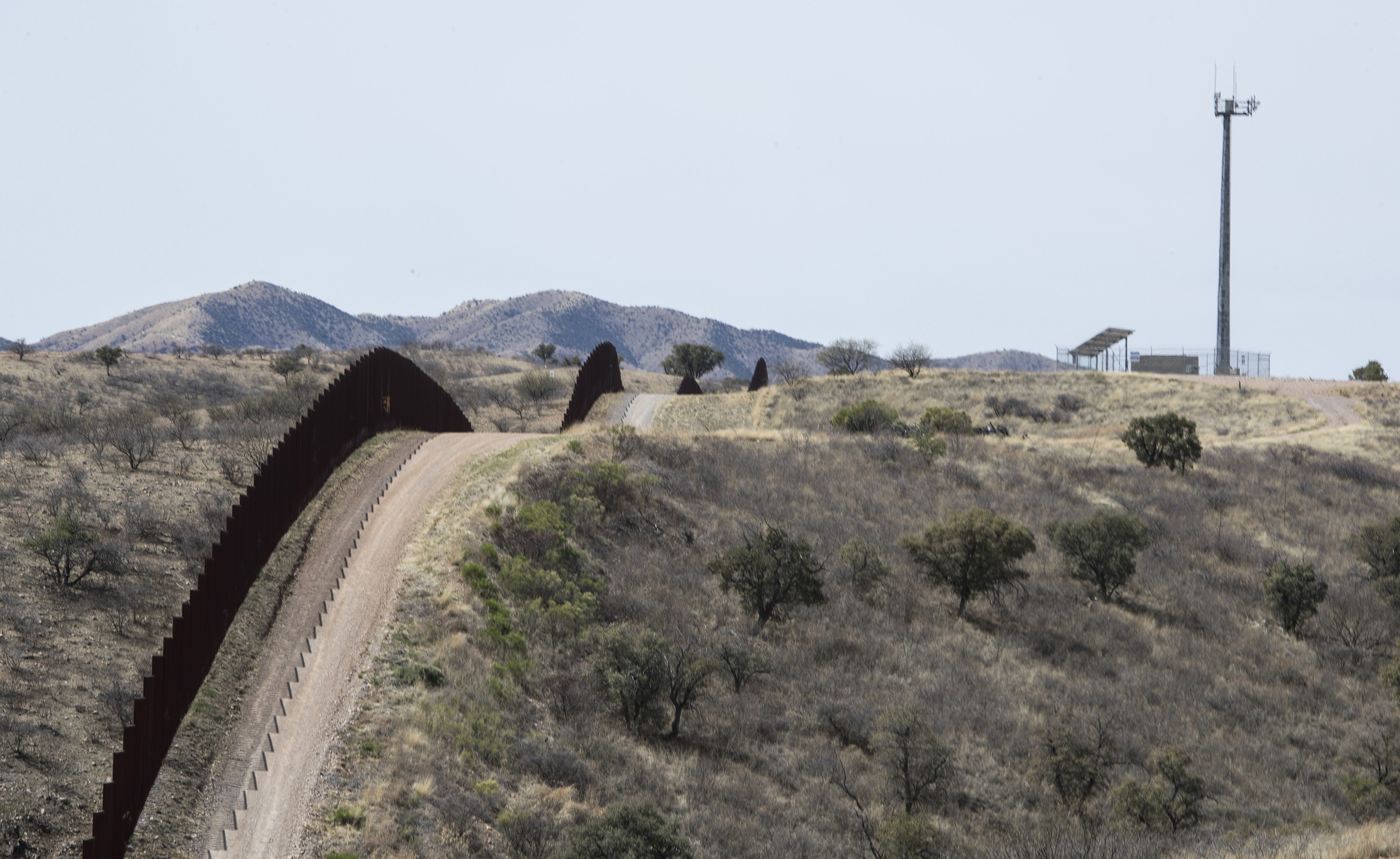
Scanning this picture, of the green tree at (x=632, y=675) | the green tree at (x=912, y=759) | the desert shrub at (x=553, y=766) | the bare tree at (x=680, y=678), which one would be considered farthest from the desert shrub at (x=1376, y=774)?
the desert shrub at (x=553, y=766)

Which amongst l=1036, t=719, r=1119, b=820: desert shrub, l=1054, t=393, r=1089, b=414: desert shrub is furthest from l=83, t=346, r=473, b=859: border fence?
l=1054, t=393, r=1089, b=414: desert shrub

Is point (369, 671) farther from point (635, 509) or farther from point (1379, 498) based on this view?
point (1379, 498)

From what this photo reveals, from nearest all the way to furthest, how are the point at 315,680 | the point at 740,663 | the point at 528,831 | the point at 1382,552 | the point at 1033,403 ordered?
the point at 528,831, the point at 315,680, the point at 740,663, the point at 1382,552, the point at 1033,403

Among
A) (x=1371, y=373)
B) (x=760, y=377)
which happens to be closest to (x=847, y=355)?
Result: (x=760, y=377)

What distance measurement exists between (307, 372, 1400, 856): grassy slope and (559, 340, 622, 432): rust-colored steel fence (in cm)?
1302

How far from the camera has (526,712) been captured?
16922mm

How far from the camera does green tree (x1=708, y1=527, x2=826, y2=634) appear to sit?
79.4 ft

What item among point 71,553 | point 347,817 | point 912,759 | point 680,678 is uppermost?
point 71,553

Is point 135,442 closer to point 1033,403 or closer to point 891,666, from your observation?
point 891,666

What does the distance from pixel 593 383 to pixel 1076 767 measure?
41618mm

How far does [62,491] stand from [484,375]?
231ft

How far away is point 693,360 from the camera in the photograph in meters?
101

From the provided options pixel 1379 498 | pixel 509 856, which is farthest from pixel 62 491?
pixel 1379 498

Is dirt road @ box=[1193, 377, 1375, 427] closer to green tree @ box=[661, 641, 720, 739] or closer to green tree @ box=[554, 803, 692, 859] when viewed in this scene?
green tree @ box=[661, 641, 720, 739]
